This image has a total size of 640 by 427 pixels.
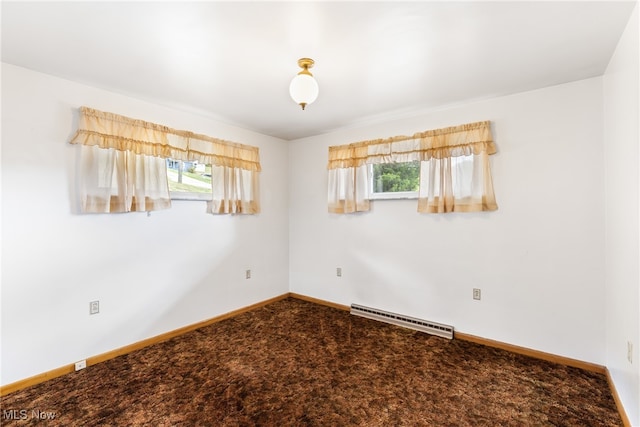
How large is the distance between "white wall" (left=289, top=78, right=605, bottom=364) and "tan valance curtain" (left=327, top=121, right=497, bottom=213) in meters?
0.11

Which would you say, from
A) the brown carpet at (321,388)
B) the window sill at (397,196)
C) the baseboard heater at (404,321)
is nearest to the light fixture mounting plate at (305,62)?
the window sill at (397,196)

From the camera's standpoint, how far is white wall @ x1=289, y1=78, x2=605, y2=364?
2416mm

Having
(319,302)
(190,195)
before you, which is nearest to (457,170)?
(319,302)

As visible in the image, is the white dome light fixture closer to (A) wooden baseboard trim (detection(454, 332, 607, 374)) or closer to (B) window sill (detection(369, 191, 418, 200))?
(B) window sill (detection(369, 191, 418, 200))

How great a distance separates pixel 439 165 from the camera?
121 inches

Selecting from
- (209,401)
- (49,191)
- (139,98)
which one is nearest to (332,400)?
(209,401)

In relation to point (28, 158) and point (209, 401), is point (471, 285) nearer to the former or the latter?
point (209, 401)

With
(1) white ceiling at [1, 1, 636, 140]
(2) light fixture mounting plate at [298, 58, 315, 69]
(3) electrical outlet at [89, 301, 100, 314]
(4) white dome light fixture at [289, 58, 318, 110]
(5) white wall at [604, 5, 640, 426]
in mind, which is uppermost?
(1) white ceiling at [1, 1, 636, 140]

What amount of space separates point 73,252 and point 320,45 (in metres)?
2.51

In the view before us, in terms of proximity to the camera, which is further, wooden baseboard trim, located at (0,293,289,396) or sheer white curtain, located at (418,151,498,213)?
sheer white curtain, located at (418,151,498,213)

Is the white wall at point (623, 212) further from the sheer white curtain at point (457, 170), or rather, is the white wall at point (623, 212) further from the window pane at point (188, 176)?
the window pane at point (188, 176)

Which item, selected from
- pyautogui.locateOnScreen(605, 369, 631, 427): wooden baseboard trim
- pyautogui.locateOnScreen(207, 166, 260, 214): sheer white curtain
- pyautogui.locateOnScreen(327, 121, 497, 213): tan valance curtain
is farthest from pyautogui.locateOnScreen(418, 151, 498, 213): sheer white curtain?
pyautogui.locateOnScreen(207, 166, 260, 214): sheer white curtain

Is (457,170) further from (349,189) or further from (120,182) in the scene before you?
(120,182)

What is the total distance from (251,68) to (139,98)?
1.32 metres
